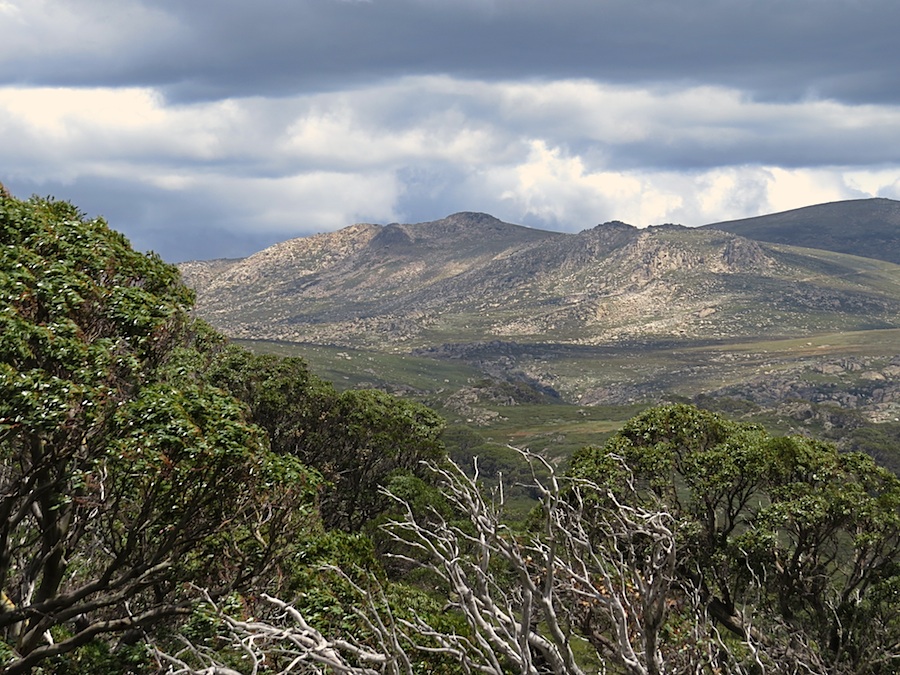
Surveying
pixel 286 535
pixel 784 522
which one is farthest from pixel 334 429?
pixel 784 522

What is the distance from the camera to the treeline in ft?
37.3

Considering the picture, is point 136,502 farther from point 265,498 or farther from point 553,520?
point 553,520

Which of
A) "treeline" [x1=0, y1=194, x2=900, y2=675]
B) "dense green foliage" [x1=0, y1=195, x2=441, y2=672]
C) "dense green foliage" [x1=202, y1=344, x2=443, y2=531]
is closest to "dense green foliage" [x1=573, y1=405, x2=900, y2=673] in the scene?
"treeline" [x1=0, y1=194, x2=900, y2=675]

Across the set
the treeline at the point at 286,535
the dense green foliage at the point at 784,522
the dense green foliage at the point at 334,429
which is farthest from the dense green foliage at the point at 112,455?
the dense green foliage at the point at 334,429

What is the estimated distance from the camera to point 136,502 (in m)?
24.0

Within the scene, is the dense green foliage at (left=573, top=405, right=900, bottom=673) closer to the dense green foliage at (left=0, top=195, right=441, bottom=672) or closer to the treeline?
the treeline

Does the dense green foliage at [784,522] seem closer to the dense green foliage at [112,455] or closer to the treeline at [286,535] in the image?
the treeline at [286,535]

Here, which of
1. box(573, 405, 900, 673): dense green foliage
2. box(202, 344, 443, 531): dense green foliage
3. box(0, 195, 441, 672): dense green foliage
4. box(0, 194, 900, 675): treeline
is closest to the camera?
box(0, 194, 900, 675): treeline

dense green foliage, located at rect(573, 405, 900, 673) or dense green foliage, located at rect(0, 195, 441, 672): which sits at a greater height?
dense green foliage, located at rect(0, 195, 441, 672)

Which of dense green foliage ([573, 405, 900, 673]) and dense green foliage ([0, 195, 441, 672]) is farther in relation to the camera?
dense green foliage ([573, 405, 900, 673])

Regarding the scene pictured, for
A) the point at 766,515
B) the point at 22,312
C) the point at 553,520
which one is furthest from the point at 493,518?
the point at 766,515

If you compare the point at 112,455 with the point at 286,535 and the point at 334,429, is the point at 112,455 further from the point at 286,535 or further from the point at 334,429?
the point at 334,429

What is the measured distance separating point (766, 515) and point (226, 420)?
21981 mm

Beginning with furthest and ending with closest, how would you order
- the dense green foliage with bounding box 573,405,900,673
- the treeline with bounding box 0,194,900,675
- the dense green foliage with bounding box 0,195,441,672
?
the dense green foliage with bounding box 573,405,900,673 < the dense green foliage with bounding box 0,195,441,672 < the treeline with bounding box 0,194,900,675
